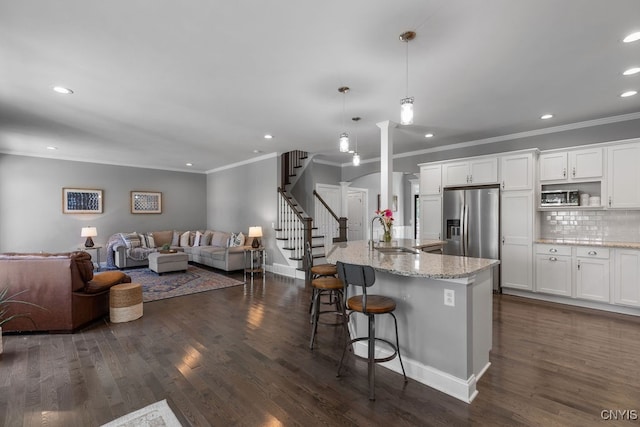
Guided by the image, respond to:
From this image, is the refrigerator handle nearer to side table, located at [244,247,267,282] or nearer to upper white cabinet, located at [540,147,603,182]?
upper white cabinet, located at [540,147,603,182]

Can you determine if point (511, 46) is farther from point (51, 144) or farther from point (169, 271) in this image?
point (51, 144)

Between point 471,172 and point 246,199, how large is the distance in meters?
5.42

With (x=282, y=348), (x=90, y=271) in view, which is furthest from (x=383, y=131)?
(x=90, y=271)

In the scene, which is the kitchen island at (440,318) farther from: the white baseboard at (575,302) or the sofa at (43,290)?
the sofa at (43,290)

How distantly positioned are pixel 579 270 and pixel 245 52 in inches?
206

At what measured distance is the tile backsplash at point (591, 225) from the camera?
13.9 feet

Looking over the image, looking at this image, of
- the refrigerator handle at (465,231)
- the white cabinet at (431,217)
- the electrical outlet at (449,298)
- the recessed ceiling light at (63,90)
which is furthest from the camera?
the white cabinet at (431,217)

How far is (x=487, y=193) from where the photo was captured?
5.02 meters

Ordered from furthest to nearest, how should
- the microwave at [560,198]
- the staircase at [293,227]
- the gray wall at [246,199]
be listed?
the gray wall at [246,199] < the staircase at [293,227] < the microwave at [560,198]

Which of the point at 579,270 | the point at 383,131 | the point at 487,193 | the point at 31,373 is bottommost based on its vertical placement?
the point at 31,373

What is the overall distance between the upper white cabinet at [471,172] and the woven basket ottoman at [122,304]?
17.8 feet

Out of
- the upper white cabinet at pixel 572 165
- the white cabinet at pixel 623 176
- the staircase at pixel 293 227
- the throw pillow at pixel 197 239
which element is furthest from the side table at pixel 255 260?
the white cabinet at pixel 623 176

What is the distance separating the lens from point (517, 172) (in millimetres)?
4770

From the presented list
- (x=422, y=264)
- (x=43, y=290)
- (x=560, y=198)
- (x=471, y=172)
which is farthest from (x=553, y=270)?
(x=43, y=290)
